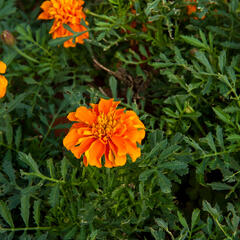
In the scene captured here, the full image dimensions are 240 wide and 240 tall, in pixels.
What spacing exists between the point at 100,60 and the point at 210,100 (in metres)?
0.53

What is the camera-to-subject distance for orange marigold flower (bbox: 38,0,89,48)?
1188mm

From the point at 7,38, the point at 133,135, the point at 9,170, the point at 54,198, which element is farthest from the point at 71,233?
the point at 7,38

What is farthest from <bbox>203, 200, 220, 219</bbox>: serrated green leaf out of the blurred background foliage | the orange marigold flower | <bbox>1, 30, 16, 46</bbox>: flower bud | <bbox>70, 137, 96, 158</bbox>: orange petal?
<bbox>1, 30, 16, 46</bbox>: flower bud

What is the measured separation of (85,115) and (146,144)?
1.13 ft

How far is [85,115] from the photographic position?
0.86 meters

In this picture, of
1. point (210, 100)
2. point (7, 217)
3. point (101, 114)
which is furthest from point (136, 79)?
point (7, 217)

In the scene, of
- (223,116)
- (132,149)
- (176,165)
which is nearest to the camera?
(132,149)

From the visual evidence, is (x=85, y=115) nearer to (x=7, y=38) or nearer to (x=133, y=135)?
(x=133, y=135)

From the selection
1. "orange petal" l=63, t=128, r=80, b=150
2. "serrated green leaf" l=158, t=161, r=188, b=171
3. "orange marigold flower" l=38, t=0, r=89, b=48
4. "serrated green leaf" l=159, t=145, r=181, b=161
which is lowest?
"serrated green leaf" l=158, t=161, r=188, b=171

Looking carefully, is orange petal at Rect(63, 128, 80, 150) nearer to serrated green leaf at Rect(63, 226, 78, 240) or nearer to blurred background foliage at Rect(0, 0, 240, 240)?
blurred background foliage at Rect(0, 0, 240, 240)

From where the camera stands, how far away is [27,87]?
5.06 feet

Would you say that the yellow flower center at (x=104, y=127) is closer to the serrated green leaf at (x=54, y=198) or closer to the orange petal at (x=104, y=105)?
the orange petal at (x=104, y=105)

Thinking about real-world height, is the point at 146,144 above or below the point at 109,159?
below

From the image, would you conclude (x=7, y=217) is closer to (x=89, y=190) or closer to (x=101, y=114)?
(x=89, y=190)
